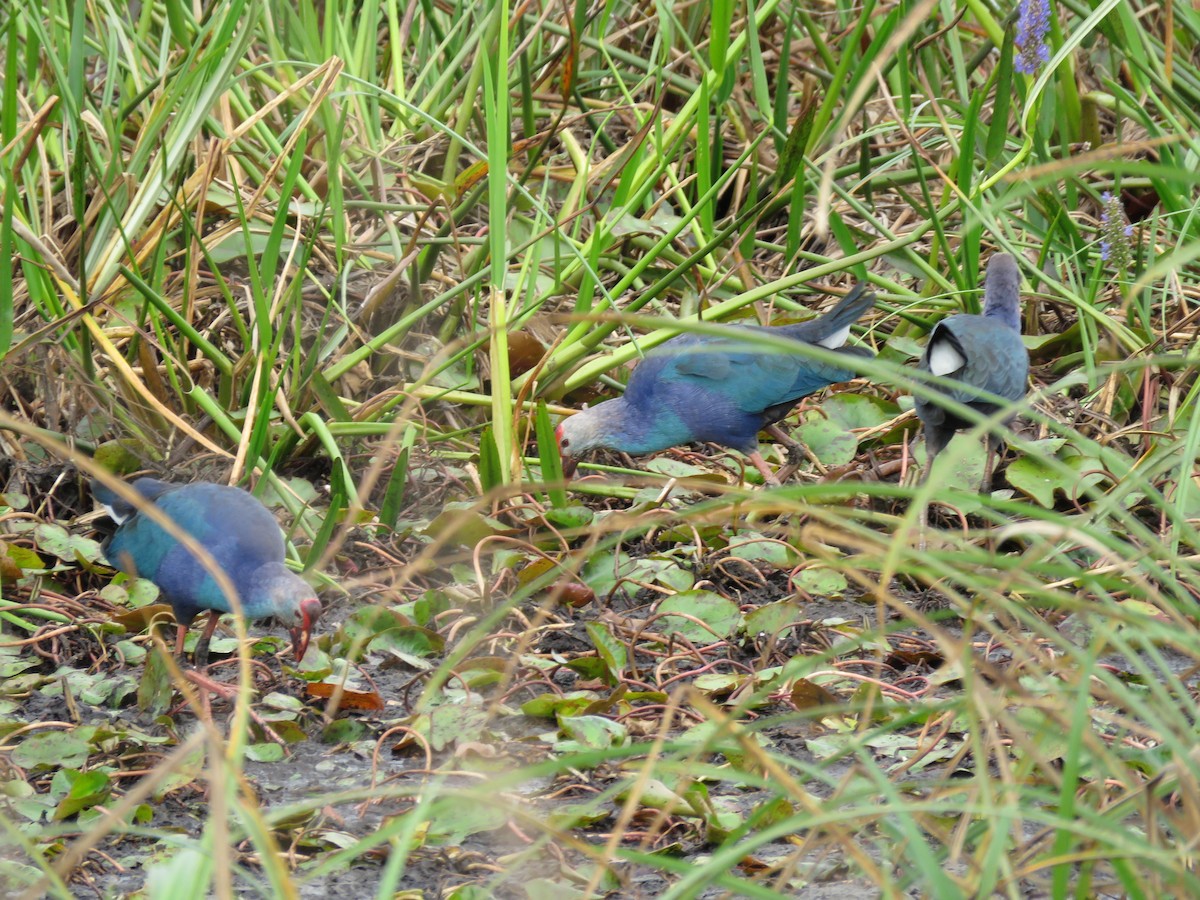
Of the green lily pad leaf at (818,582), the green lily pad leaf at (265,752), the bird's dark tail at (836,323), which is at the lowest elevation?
the green lily pad leaf at (818,582)

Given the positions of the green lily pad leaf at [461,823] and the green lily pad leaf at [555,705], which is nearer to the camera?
the green lily pad leaf at [461,823]

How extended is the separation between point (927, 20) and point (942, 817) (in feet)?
8.45

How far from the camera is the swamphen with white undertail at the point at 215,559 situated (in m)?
2.24

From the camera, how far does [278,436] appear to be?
3000mm

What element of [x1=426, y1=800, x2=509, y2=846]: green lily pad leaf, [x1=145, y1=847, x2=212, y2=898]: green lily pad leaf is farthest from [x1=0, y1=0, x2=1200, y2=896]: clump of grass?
[x1=145, y1=847, x2=212, y2=898]: green lily pad leaf

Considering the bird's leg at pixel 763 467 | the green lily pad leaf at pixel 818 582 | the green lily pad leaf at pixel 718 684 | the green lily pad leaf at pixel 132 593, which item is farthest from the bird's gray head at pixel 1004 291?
the green lily pad leaf at pixel 132 593

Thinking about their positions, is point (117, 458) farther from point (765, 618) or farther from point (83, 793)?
point (765, 618)

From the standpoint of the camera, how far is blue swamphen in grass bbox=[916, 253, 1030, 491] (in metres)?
2.78

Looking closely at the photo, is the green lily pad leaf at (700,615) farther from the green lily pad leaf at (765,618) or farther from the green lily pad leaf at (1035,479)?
the green lily pad leaf at (1035,479)

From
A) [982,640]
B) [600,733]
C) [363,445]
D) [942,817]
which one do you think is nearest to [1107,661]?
[982,640]

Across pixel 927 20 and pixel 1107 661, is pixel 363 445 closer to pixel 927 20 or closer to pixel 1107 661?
pixel 1107 661

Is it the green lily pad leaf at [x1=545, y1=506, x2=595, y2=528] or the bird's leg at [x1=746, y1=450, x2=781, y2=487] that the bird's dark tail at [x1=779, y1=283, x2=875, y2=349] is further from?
the green lily pad leaf at [x1=545, y1=506, x2=595, y2=528]

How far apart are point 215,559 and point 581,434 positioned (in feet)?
3.65

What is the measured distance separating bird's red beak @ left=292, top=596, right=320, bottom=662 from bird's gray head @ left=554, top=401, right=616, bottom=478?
1044mm
